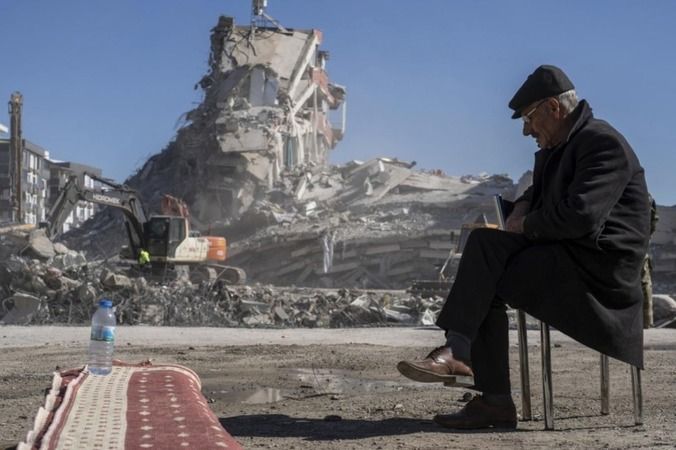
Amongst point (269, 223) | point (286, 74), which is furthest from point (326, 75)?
point (269, 223)

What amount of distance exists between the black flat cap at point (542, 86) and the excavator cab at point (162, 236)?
21.9m

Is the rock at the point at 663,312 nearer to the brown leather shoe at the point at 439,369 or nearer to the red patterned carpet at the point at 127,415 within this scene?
the brown leather shoe at the point at 439,369

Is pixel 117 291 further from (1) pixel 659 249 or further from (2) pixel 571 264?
(1) pixel 659 249

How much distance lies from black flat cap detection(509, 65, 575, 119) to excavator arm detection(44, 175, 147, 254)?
21634 millimetres

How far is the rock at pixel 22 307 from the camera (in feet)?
57.9

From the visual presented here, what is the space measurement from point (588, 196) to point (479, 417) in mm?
1066

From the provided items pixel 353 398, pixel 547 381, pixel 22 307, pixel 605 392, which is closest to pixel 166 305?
pixel 22 307

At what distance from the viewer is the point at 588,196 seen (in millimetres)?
4316

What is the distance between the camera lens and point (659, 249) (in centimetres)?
3578

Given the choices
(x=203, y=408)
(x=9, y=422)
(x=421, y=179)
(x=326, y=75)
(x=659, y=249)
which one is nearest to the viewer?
(x=203, y=408)

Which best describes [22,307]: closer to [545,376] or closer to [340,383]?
[340,383]

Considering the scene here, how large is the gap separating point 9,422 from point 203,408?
1263 mm

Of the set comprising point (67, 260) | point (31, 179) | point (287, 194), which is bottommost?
point (67, 260)

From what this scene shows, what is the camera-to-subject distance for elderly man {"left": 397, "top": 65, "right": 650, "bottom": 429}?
4363 millimetres
